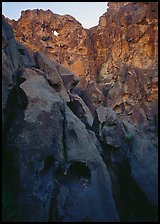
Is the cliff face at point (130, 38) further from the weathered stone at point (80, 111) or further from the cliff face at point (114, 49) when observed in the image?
the weathered stone at point (80, 111)

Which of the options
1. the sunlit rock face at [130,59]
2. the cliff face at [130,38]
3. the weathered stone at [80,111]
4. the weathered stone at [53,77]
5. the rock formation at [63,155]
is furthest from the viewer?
the cliff face at [130,38]

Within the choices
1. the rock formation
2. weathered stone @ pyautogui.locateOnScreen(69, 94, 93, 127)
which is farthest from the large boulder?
weathered stone @ pyautogui.locateOnScreen(69, 94, 93, 127)

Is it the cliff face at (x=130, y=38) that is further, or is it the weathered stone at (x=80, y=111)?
the cliff face at (x=130, y=38)

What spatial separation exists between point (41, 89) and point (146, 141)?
250 inches

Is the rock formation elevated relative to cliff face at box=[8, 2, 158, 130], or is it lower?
lower

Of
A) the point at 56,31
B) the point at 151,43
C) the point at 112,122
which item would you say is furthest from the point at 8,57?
the point at 56,31

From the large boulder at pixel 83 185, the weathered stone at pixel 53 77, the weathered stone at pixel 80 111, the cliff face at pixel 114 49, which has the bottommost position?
the large boulder at pixel 83 185

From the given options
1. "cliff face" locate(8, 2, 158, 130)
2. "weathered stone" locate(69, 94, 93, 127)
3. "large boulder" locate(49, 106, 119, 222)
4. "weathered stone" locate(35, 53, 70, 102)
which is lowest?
"large boulder" locate(49, 106, 119, 222)

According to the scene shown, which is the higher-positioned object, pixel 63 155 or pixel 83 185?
pixel 63 155

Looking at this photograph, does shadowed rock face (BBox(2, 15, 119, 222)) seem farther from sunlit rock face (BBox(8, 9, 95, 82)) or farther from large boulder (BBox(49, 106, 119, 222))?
sunlit rock face (BBox(8, 9, 95, 82))

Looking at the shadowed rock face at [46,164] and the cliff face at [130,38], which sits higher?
the cliff face at [130,38]

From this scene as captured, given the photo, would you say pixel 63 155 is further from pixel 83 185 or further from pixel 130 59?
pixel 130 59

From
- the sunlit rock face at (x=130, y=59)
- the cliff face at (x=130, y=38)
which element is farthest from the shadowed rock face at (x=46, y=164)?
the cliff face at (x=130, y=38)

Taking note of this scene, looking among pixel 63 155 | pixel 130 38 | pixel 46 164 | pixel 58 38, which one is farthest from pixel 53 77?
pixel 58 38
